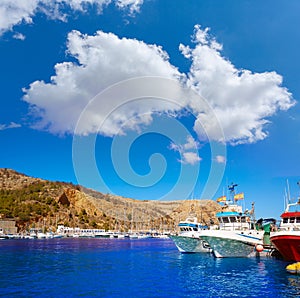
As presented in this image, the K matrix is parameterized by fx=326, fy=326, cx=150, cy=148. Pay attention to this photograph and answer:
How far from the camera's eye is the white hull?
58.6 m

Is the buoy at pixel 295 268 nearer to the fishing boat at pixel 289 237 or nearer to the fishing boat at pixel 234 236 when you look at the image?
the fishing boat at pixel 289 237

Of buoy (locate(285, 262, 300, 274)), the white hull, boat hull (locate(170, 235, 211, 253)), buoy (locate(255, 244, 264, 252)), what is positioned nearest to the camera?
buoy (locate(285, 262, 300, 274))

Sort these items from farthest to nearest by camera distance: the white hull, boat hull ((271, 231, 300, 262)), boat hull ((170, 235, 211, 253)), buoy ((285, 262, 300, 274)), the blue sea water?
boat hull ((170, 235, 211, 253)), the white hull, boat hull ((271, 231, 300, 262)), buoy ((285, 262, 300, 274)), the blue sea water

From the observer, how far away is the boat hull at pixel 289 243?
139ft

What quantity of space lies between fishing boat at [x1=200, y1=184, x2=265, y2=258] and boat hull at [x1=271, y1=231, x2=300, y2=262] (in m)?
12.9

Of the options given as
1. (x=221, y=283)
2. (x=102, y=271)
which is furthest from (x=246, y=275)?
(x=102, y=271)

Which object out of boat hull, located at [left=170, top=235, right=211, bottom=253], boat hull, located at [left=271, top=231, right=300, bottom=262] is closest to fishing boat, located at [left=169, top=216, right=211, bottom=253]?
boat hull, located at [left=170, top=235, right=211, bottom=253]

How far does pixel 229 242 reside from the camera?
59312 mm

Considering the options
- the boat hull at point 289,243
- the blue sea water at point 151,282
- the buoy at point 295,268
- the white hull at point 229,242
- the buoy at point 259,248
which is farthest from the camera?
the buoy at point 259,248

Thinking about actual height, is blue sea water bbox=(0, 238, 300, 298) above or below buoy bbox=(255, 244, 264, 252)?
below

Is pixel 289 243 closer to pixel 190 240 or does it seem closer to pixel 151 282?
pixel 151 282

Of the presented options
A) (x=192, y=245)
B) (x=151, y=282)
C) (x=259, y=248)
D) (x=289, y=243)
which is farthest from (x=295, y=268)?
(x=192, y=245)

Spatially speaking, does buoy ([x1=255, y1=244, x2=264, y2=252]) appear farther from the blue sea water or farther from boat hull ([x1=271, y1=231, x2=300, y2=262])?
boat hull ([x1=271, y1=231, x2=300, y2=262])

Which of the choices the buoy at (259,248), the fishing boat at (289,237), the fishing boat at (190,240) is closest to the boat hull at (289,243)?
the fishing boat at (289,237)
